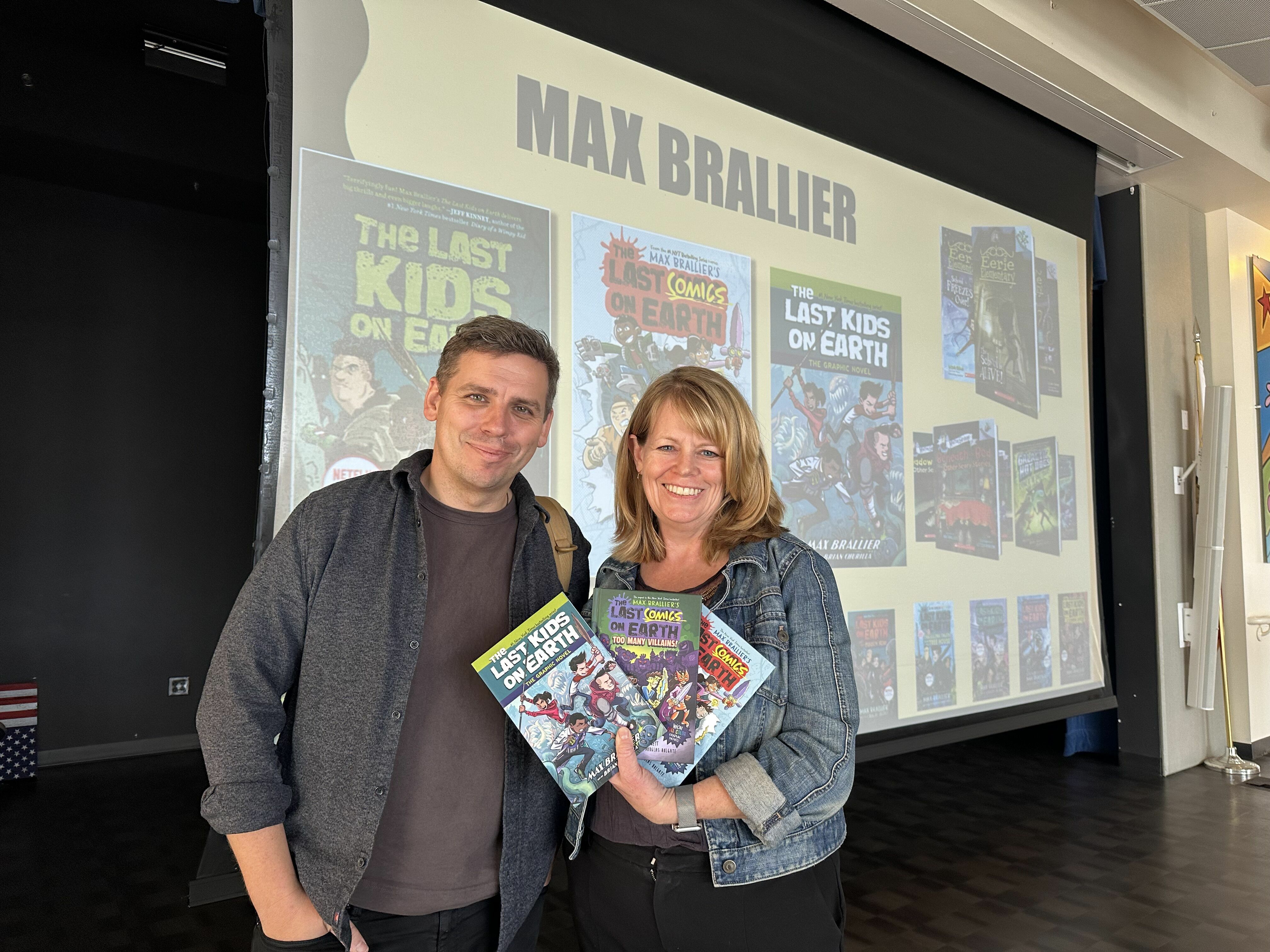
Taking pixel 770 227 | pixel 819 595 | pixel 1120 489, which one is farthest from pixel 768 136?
pixel 1120 489

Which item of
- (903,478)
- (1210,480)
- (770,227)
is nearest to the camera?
(770,227)

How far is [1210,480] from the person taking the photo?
193 inches

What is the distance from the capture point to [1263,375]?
5668 mm

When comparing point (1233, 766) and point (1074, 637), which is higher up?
point (1074, 637)

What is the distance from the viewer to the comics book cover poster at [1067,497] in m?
4.38

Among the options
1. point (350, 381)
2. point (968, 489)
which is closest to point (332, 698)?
point (350, 381)

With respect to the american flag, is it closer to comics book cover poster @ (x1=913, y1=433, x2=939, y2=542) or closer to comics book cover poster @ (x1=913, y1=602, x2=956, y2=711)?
comics book cover poster @ (x1=913, y1=602, x2=956, y2=711)

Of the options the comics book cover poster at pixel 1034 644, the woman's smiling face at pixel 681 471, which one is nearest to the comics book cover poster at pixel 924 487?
the comics book cover poster at pixel 1034 644

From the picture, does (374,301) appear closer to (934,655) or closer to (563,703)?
(563,703)

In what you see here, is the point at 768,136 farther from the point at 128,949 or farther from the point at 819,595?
the point at 128,949

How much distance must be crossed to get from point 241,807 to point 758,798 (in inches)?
27.7

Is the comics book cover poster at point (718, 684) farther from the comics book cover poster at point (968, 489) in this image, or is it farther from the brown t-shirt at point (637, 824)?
the comics book cover poster at point (968, 489)

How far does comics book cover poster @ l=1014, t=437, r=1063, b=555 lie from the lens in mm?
4145

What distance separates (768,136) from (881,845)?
3072mm
